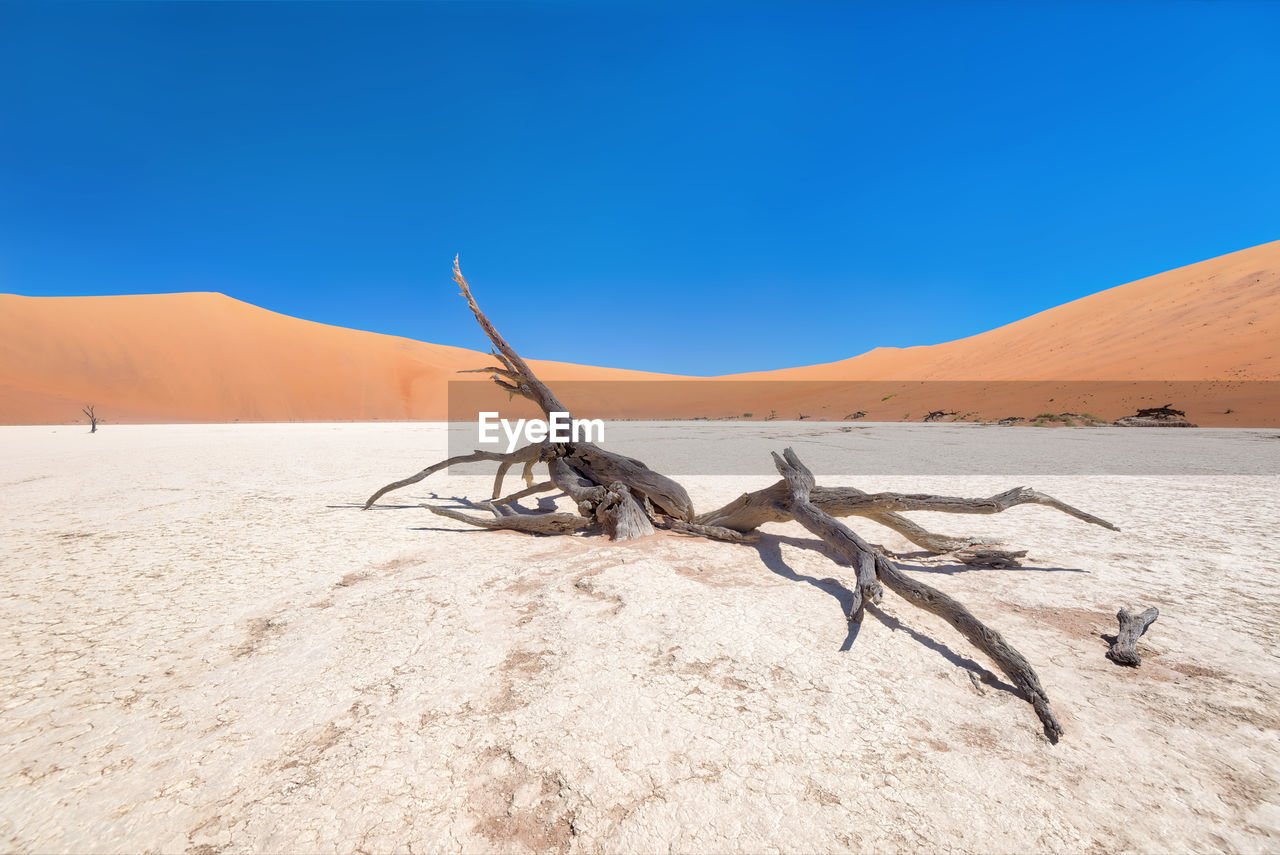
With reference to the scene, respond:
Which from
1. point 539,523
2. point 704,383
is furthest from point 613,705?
point 704,383

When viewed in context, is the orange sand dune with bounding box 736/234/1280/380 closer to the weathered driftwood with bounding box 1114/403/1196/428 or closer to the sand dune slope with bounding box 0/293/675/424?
the weathered driftwood with bounding box 1114/403/1196/428

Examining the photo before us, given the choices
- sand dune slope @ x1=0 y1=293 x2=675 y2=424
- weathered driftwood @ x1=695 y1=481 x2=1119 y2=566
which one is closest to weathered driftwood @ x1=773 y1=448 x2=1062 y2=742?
weathered driftwood @ x1=695 y1=481 x2=1119 y2=566

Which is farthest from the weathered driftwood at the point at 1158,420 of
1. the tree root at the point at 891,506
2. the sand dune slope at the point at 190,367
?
the sand dune slope at the point at 190,367

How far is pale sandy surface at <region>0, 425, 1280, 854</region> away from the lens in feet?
4.46

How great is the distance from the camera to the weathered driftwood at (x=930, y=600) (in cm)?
179

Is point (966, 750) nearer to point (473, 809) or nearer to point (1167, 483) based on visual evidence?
point (473, 809)

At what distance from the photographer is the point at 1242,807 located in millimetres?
1412

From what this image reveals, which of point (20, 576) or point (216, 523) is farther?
point (216, 523)

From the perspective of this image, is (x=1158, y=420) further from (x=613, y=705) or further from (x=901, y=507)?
(x=613, y=705)

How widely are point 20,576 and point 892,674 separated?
5.01 m

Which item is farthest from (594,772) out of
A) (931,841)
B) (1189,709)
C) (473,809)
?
(1189,709)

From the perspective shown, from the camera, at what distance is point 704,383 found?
53656 mm

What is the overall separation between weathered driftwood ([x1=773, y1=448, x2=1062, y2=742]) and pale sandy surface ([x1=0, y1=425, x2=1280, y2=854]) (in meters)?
0.09

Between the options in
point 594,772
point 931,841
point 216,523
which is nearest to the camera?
point 931,841
